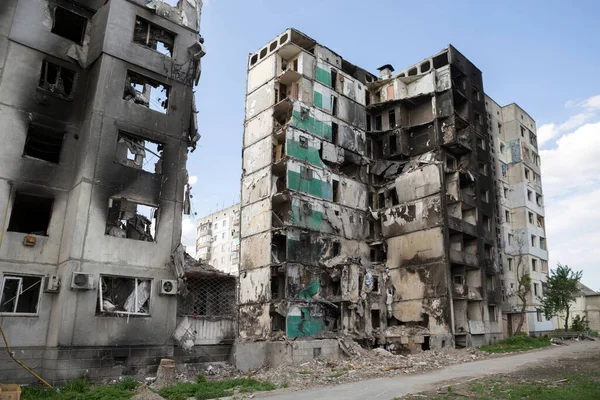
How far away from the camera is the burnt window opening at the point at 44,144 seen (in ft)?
59.6

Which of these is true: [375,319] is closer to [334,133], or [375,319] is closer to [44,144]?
[334,133]

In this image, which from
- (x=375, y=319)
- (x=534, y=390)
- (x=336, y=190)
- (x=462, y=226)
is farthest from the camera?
(x=336, y=190)

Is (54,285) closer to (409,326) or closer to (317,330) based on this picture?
(317,330)

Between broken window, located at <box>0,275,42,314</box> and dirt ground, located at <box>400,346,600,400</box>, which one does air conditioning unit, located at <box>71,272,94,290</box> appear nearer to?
broken window, located at <box>0,275,42,314</box>

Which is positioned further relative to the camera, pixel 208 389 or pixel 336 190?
pixel 336 190

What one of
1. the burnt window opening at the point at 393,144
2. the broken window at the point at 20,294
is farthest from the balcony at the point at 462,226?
the broken window at the point at 20,294

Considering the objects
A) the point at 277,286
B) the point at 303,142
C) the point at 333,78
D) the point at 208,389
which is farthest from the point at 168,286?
the point at 333,78

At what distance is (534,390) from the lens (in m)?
12.7

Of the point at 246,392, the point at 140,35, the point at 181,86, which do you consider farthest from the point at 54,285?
the point at 140,35

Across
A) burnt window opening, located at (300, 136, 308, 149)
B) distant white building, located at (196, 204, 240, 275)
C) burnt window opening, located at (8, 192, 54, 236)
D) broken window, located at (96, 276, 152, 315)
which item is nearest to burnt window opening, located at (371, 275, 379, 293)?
burnt window opening, located at (300, 136, 308, 149)

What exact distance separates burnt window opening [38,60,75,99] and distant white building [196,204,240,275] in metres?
53.6

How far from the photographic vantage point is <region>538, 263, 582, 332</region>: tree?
43688 millimetres

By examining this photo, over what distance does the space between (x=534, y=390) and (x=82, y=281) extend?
1477 cm

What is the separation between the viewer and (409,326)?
113ft
